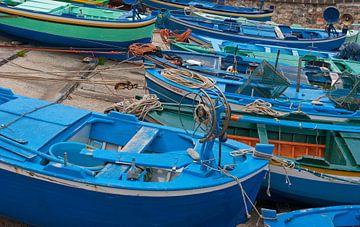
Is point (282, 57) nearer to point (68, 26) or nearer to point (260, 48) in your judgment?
point (260, 48)

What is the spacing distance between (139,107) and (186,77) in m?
1.23

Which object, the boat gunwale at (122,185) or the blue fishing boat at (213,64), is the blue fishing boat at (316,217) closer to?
the boat gunwale at (122,185)

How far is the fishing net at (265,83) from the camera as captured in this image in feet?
26.8

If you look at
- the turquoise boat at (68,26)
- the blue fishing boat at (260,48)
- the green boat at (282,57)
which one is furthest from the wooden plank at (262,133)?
the turquoise boat at (68,26)

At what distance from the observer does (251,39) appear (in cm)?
1334

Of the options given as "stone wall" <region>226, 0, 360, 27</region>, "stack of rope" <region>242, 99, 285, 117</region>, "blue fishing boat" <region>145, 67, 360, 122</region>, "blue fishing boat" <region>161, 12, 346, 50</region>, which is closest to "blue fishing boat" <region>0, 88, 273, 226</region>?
"stack of rope" <region>242, 99, 285, 117</region>

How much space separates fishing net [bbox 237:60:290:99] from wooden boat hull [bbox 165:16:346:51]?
→ 500cm

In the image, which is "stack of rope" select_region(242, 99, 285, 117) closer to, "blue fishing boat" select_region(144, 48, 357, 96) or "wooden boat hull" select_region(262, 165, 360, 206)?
"wooden boat hull" select_region(262, 165, 360, 206)

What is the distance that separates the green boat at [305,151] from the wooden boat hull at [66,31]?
16.1 feet

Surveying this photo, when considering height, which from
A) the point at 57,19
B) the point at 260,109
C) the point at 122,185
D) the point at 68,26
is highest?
the point at 57,19

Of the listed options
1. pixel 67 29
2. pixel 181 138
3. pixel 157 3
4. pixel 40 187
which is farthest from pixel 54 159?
pixel 157 3

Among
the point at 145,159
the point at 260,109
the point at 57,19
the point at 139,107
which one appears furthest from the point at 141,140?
the point at 57,19

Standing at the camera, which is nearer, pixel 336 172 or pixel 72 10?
pixel 336 172

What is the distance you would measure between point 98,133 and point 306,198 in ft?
10.1
